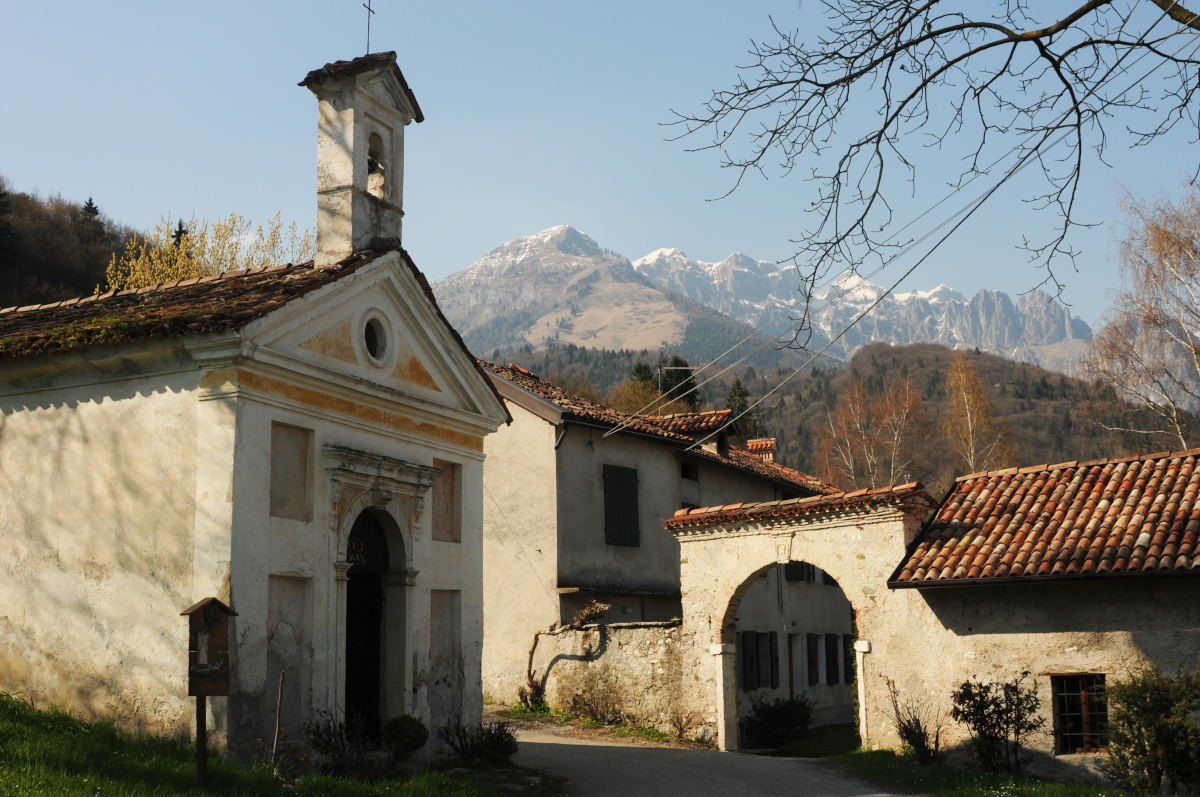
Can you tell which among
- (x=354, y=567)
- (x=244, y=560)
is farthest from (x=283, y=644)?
(x=354, y=567)

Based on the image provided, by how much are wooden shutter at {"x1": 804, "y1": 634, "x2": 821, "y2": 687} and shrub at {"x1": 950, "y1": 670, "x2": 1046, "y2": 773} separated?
11.7 metres

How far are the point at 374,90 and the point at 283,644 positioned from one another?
691cm

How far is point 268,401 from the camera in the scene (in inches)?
383

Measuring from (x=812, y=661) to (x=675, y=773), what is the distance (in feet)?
44.6

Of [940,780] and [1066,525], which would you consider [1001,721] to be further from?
[1066,525]

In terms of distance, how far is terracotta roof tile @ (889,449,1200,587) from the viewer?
12766mm

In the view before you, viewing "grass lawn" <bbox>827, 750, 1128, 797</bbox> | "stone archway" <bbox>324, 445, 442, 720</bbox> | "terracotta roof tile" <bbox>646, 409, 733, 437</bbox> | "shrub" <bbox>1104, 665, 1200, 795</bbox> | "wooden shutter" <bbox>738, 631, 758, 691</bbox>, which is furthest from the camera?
"terracotta roof tile" <bbox>646, 409, 733, 437</bbox>

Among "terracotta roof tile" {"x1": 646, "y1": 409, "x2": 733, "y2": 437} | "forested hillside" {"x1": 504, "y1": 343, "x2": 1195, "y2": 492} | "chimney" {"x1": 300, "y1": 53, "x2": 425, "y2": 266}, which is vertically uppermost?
"forested hillside" {"x1": 504, "y1": 343, "x2": 1195, "y2": 492}

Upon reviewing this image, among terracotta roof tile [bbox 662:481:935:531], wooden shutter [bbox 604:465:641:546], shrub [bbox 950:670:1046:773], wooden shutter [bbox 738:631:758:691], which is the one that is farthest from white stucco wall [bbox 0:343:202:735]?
wooden shutter [bbox 738:631:758:691]

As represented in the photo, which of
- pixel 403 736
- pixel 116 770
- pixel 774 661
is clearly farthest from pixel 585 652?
pixel 116 770

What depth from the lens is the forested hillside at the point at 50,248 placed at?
3769 cm

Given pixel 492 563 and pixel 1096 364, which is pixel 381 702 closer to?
pixel 492 563

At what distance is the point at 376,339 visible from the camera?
11805mm

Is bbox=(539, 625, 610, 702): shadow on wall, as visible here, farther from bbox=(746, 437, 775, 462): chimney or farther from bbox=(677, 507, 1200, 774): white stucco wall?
bbox=(746, 437, 775, 462): chimney
